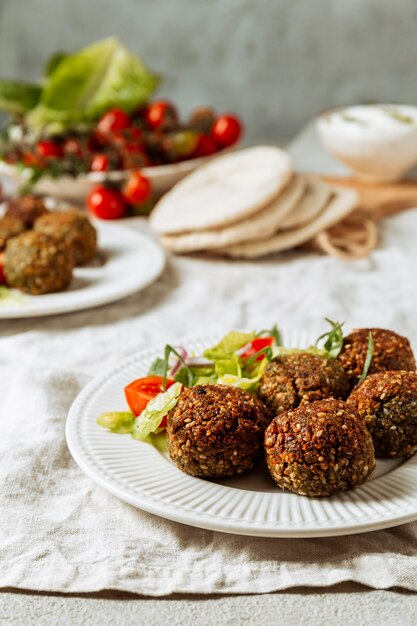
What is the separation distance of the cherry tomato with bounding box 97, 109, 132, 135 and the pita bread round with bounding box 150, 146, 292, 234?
2.57ft

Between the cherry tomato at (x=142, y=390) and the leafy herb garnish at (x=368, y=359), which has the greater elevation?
the leafy herb garnish at (x=368, y=359)

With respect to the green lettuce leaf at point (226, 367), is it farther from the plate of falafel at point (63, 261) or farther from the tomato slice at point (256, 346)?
the plate of falafel at point (63, 261)

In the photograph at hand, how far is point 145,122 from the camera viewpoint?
17.5 ft

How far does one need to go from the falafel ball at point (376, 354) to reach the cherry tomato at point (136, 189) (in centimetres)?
237

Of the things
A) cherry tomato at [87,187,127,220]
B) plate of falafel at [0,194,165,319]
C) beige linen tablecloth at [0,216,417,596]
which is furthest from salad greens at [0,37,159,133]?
beige linen tablecloth at [0,216,417,596]

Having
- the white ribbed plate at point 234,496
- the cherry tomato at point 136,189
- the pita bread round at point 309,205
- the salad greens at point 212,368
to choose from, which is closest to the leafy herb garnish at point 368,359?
the salad greens at point 212,368

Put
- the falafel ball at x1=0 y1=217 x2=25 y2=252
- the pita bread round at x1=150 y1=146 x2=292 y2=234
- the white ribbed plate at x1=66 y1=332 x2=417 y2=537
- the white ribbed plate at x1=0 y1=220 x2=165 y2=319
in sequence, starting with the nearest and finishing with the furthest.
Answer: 1. the white ribbed plate at x1=66 y1=332 x2=417 y2=537
2. the white ribbed plate at x1=0 y1=220 x2=165 y2=319
3. the falafel ball at x1=0 y1=217 x2=25 y2=252
4. the pita bread round at x1=150 y1=146 x2=292 y2=234

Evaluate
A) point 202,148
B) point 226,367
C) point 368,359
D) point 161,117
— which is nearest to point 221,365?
point 226,367

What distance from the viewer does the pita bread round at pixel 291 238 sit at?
3963 mm

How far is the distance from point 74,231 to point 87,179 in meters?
1.02

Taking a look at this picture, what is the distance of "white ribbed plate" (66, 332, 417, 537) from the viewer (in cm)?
181

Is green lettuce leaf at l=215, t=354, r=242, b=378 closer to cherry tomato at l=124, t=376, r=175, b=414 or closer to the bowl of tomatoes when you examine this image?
cherry tomato at l=124, t=376, r=175, b=414

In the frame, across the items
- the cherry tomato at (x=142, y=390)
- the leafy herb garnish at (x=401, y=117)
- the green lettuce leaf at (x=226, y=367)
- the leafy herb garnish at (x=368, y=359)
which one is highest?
the leafy herb garnish at (x=368, y=359)

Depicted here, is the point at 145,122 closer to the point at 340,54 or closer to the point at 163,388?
the point at 340,54
